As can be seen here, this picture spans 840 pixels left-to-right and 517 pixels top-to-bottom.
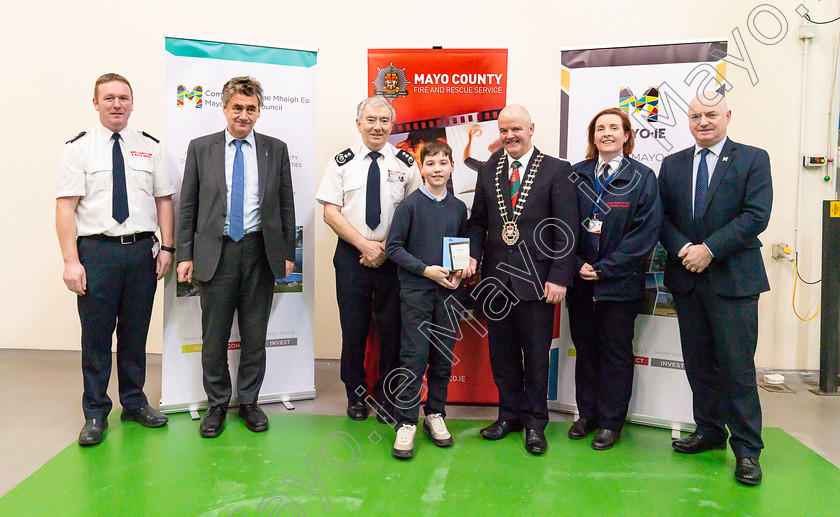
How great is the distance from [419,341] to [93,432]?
5.66 feet

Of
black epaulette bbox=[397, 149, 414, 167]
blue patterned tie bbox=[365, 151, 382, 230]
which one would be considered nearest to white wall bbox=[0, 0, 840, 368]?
black epaulette bbox=[397, 149, 414, 167]

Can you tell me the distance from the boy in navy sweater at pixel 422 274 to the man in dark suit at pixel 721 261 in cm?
110

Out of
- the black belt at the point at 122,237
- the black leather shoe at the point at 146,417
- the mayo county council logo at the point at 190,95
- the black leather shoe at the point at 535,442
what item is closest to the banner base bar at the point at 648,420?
the black leather shoe at the point at 535,442

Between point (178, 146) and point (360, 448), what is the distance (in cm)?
199

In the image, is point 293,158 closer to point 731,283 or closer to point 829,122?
point 731,283

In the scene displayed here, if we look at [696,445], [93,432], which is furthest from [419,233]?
[93,432]

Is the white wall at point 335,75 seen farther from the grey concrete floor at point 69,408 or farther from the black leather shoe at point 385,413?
the black leather shoe at point 385,413

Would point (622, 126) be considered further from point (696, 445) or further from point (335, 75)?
point (335, 75)

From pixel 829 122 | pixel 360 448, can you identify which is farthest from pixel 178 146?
pixel 829 122

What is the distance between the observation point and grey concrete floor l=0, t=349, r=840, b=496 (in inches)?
107

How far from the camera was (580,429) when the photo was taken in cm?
287

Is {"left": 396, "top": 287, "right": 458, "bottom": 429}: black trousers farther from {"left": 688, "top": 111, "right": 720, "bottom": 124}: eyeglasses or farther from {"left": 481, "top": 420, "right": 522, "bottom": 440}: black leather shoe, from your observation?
{"left": 688, "top": 111, "right": 720, "bottom": 124}: eyeglasses

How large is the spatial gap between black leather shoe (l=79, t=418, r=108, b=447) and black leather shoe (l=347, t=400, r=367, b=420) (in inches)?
50.6

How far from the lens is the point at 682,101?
9.71 ft
